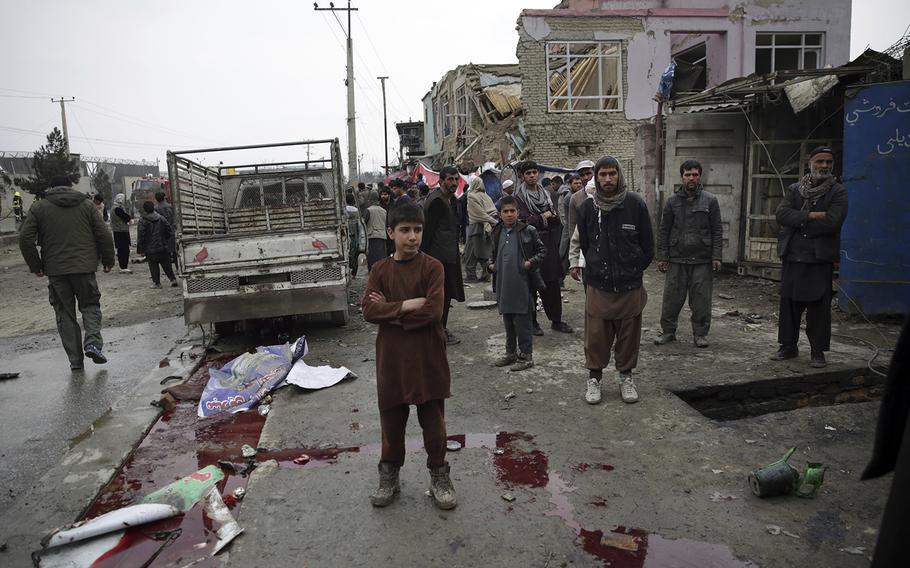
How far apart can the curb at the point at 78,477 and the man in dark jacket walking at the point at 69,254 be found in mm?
1170

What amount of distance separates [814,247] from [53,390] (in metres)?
7.08

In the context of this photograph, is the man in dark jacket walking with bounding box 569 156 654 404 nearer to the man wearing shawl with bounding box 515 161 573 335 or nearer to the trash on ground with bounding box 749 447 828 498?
the trash on ground with bounding box 749 447 828 498

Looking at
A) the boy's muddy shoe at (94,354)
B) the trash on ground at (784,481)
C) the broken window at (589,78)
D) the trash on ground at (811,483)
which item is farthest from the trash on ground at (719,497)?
the broken window at (589,78)

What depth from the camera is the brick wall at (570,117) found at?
17047 mm

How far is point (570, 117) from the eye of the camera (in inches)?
691

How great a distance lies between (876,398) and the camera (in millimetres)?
5109

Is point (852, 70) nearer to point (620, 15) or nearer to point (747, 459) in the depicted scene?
point (747, 459)

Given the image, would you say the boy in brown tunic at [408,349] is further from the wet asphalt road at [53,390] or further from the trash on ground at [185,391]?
the trash on ground at [185,391]

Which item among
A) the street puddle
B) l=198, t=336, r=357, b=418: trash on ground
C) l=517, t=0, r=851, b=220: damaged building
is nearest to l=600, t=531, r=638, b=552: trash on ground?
the street puddle

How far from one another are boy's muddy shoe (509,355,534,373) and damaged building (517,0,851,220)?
12697 mm

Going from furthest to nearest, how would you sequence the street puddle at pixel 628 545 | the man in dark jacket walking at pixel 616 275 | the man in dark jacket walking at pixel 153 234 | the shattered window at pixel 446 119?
the shattered window at pixel 446 119 → the man in dark jacket walking at pixel 153 234 → the man in dark jacket walking at pixel 616 275 → the street puddle at pixel 628 545

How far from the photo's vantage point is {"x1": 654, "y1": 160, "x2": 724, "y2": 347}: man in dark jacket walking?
597 centimetres

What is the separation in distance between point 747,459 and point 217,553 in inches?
118

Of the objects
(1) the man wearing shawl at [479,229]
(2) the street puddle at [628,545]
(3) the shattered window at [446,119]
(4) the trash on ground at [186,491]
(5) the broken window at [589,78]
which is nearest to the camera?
(2) the street puddle at [628,545]
